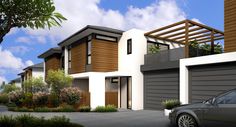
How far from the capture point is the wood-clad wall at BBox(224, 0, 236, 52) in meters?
13.0

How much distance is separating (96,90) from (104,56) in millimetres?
2720

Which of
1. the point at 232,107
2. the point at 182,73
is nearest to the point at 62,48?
the point at 182,73

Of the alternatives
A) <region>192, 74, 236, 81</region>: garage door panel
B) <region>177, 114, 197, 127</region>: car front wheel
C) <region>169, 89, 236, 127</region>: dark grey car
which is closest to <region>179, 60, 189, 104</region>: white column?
<region>192, 74, 236, 81</region>: garage door panel

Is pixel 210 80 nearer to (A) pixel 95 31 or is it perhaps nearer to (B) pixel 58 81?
(A) pixel 95 31

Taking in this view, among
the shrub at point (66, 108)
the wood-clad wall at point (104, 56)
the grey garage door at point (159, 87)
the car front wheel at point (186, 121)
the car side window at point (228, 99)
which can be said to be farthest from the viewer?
the wood-clad wall at point (104, 56)

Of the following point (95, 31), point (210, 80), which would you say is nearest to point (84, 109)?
point (95, 31)

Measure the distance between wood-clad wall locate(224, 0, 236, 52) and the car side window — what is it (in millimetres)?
5436

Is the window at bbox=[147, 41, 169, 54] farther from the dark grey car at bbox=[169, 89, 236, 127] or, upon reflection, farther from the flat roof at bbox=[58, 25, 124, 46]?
the dark grey car at bbox=[169, 89, 236, 127]

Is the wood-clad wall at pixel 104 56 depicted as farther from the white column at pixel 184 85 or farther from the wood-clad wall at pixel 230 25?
the wood-clad wall at pixel 230 25

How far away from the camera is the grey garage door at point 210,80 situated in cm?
1289

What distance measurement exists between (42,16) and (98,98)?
46.9 ft

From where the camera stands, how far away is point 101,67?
66.8 feet

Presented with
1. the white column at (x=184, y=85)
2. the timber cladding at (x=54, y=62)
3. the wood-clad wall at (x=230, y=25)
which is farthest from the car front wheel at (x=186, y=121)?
the timber cladding at (x=54, y=62)

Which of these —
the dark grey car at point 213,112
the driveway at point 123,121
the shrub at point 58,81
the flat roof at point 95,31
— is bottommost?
the driveway at point 123,121
